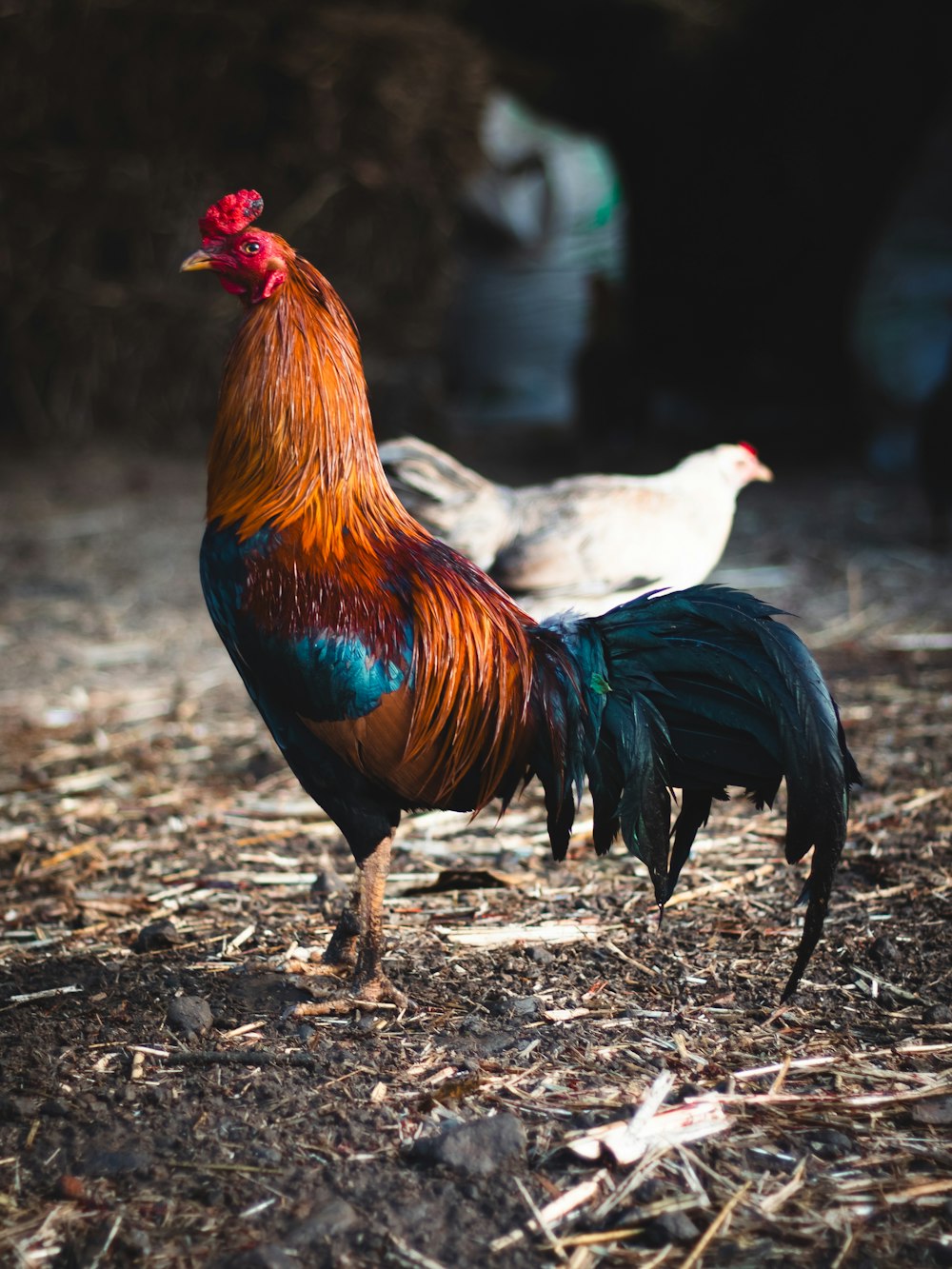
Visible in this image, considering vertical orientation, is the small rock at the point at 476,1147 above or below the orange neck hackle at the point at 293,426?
below

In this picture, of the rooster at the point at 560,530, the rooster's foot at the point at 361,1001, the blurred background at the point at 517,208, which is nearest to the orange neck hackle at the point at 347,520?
the rooster's foot at the point at 361,1001

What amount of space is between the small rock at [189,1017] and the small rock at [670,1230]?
1.11m

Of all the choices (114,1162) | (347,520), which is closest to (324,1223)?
(114,1162)

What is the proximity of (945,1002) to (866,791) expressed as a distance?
1375 millimetres

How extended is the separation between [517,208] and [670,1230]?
1060 centimetres

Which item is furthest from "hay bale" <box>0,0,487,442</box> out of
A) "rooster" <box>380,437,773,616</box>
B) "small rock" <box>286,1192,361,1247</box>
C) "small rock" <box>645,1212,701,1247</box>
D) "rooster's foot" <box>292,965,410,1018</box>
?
"small rock" <box>645,1212,701,1247</box>

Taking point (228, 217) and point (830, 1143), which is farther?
point (228, 217)

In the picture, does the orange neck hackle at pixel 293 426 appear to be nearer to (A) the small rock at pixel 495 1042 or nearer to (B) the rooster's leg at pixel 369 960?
(B) the rooster's leg at pixel 369 960

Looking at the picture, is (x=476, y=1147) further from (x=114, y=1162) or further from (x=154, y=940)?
(x=154, y=940)

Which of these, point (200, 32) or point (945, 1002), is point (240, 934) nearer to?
point (945, 1002)

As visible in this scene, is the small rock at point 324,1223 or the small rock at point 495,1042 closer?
the small rock at point 324,1223

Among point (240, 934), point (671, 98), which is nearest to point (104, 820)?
point (240, 934)

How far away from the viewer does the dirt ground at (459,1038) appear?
6.85 feet

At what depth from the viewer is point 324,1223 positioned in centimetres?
205
